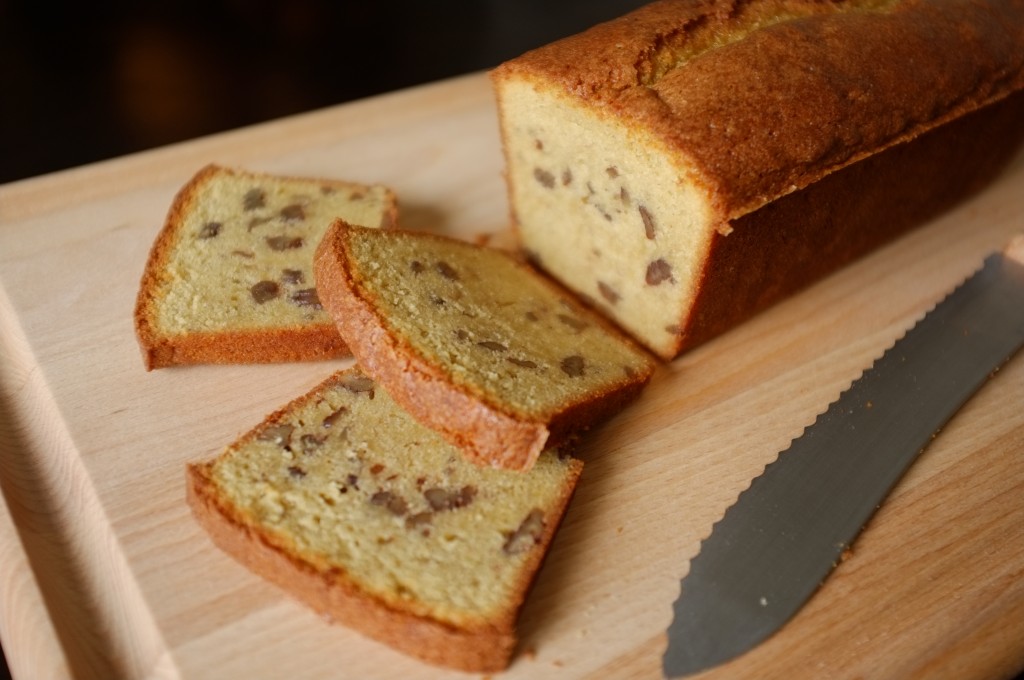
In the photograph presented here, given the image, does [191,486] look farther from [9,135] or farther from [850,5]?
[9,135]

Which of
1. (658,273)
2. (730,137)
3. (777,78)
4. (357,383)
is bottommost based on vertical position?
(357,383)

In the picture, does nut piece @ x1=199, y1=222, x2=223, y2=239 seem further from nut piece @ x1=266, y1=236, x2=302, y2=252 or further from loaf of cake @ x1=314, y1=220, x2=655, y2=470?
loaf of cake @ x1=314, y1=220, x2=655, y2=470

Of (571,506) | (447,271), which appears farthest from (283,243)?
(571,506)

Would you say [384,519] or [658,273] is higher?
[658,273]

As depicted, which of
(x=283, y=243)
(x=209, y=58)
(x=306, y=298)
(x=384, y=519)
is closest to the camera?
(x=384, y=519)

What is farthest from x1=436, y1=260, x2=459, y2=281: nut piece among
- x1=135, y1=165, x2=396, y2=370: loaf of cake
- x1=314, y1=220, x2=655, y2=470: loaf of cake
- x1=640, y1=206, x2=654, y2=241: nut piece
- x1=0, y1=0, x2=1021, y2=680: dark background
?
x1=0, y1=0, x2=1021, y2=680: dark background

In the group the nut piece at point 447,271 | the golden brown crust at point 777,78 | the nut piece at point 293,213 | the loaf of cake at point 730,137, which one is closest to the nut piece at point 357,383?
the nut piece at point 447,271

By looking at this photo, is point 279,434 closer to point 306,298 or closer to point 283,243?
point 306,298
